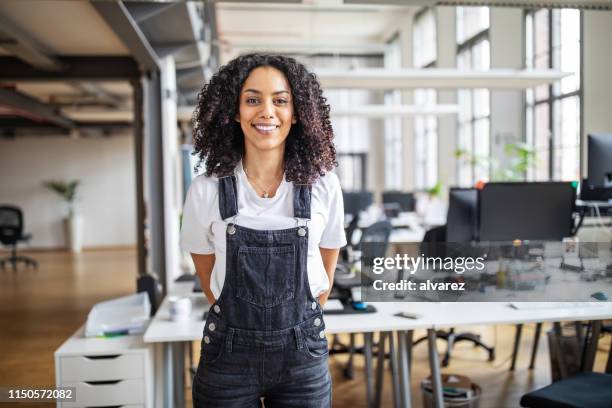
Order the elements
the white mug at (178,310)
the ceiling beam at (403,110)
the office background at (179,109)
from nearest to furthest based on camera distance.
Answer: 1. the white mug at (178,310)
2. the office background at (179,109)
3. the ceiling beam at (403,110)

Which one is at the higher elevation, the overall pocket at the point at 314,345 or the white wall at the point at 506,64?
the white wall at the point at 506,64

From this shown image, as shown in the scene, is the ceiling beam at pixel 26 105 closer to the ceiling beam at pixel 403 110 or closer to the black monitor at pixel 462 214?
the ceiling beam at pixel 403 110

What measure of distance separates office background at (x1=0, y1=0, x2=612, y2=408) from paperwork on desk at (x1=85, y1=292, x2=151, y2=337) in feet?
0.99

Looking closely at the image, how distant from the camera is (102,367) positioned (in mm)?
2512

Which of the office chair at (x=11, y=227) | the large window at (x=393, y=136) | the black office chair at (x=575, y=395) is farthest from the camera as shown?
the large window at (x=393, y=136)

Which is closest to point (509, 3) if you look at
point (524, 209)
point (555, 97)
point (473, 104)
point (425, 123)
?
point (555, 97)

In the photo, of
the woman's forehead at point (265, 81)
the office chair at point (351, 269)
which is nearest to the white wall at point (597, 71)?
the office chair at point (351, 269)

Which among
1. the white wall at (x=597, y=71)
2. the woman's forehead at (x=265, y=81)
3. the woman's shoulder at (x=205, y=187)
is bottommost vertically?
the woman's shoulder at (x=205, y=187)

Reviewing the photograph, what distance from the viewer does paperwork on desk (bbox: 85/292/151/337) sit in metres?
2.73

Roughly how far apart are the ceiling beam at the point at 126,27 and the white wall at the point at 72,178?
348 inches

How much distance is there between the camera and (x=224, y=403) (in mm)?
1472

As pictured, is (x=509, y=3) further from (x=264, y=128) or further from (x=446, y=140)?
(x=446, y=140)

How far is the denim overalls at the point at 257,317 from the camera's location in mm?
1463

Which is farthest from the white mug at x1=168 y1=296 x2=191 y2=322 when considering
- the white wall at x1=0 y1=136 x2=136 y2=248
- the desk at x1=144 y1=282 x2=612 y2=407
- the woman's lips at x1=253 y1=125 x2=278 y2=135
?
the white wall at x1=0 y1=136 x2=136 y2=248
